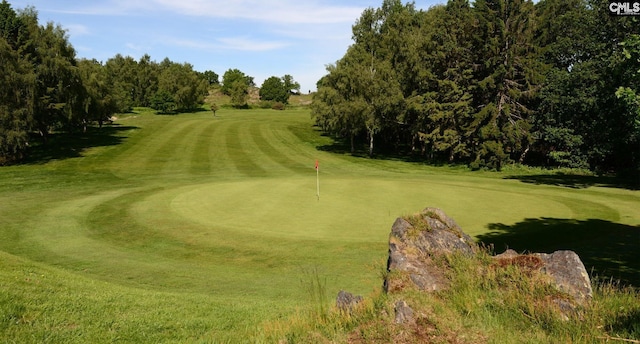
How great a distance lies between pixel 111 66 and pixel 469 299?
383ft

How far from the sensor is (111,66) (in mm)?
105062

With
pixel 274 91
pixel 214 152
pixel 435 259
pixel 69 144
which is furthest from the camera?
pixel 274 91

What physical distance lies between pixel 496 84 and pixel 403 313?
146ft

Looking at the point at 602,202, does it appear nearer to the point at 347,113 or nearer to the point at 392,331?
the point at 392,331

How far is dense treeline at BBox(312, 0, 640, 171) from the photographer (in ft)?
125

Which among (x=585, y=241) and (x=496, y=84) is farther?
(x=496, y=84)

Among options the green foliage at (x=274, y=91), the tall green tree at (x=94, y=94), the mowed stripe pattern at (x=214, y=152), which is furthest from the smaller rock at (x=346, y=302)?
the green foliage at (x=274, y=91)

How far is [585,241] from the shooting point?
14672 mm

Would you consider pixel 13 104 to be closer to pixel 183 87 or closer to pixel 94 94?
pixel 94 94

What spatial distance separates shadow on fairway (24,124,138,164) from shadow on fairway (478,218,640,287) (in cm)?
4459

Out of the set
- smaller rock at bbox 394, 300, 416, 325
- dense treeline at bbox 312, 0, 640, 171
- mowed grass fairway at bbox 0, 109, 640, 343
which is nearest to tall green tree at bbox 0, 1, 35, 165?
mowed grass fairway at bbox 0, 109, 640, 343

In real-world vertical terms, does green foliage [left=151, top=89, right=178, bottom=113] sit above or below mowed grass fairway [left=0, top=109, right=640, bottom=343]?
above

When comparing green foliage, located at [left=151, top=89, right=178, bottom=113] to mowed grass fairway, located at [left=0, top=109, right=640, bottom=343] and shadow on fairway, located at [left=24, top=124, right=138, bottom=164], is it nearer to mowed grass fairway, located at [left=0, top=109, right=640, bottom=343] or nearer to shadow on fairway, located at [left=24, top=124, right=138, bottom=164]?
shadow on fairway, located at [left=24, top=124, right=138, bottom=164]

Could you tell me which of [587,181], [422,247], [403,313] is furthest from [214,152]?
[403,313]
